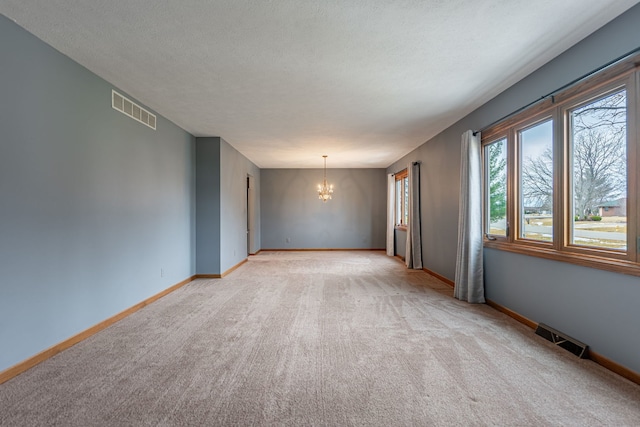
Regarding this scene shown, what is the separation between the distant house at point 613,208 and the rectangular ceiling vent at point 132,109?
4869 millimetres

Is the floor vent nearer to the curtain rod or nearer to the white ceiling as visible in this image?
the curtain rod

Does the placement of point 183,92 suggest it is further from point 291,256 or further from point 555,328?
point 291,256

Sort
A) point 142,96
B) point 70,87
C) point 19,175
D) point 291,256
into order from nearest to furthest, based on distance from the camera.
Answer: point 19,175
point 70,87
point 142,96
point 291,256

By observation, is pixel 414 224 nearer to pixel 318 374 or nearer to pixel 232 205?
pixel 232 205

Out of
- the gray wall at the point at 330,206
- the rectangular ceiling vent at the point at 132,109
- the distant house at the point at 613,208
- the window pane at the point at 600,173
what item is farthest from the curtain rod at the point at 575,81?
the gray wall at the point at 330,206

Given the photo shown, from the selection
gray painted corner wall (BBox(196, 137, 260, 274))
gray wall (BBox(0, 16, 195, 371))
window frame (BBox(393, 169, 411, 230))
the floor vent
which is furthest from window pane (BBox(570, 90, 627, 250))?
gray painted corner wall (BBox(196, 137, 260, 274))

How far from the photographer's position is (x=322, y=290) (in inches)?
188

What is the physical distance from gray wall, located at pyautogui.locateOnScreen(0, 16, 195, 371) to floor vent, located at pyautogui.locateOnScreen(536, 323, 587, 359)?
442cm

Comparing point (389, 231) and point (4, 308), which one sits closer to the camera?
point (4, 308)

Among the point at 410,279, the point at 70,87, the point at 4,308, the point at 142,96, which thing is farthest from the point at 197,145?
the point at 410,279

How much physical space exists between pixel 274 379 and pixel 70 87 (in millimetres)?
3148

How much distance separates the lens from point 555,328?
2.86m

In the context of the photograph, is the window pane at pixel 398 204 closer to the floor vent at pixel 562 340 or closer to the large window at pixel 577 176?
the large window at pixel 577 176

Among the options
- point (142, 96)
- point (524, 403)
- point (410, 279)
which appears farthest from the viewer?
point (410, 279)
